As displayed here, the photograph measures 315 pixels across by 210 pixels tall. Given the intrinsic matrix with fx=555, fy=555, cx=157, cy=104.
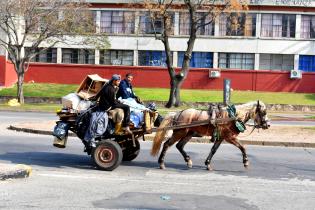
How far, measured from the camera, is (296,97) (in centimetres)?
4662

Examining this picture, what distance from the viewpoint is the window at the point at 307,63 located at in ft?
168

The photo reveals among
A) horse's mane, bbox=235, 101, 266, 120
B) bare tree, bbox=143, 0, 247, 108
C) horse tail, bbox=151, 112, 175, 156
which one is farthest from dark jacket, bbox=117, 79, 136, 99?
bare tree, bbox=143, 0, 247, 108

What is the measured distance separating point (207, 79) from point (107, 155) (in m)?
39.8

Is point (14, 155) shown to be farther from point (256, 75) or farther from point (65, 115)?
point (256, 75)

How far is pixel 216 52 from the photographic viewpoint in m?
51.7

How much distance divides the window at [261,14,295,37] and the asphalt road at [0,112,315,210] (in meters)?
37.9

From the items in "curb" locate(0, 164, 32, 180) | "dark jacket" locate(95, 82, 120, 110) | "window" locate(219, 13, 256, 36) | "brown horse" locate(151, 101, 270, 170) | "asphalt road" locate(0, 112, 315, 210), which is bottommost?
"asphalt road" locate(0, 112, 315, 210)

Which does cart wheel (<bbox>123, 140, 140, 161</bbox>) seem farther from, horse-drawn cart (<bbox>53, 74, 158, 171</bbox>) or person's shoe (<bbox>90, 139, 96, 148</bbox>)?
person's shoe (<bbox>90, 139, 96, 148</bbox>)

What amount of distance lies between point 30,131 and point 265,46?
35545 millimetres

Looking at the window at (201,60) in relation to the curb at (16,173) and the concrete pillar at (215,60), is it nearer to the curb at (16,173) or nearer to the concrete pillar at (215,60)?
the concrete pillar at (215,60)

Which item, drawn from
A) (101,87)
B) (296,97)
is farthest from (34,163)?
(296,97)

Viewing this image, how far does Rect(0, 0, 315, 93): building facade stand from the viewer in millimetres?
50719

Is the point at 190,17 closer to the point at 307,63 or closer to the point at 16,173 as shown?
the point at 307,63

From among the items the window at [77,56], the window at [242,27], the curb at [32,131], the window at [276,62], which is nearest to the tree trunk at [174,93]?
the window at [242,27]
